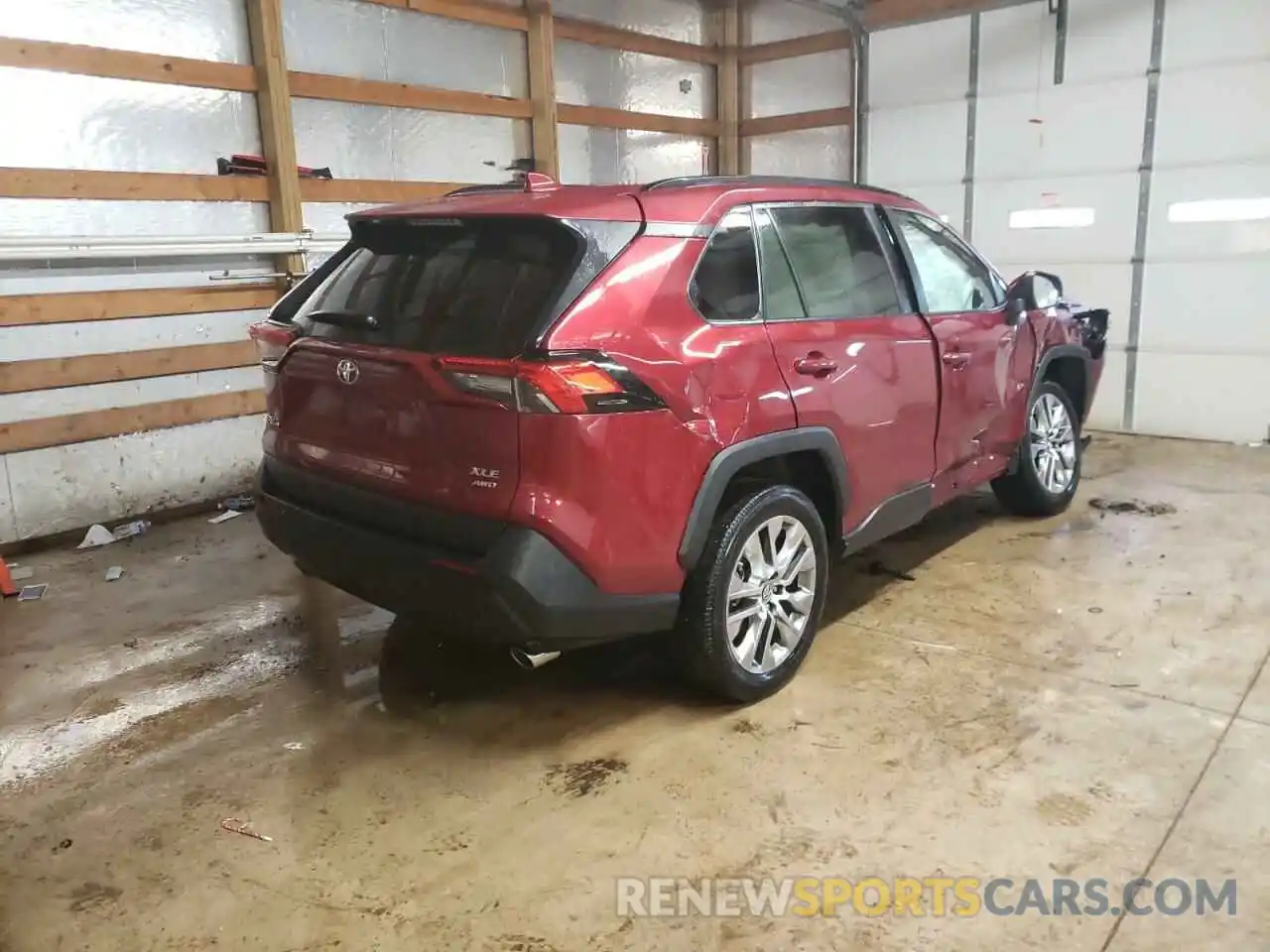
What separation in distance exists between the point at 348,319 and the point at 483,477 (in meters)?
0.76

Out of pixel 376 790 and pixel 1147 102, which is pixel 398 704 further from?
pixel 1147 102

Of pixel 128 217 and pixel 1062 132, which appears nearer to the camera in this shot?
pixel 128 217

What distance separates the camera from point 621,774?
283cm

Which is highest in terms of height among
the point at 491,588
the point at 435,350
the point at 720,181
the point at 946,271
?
the point at 720,181

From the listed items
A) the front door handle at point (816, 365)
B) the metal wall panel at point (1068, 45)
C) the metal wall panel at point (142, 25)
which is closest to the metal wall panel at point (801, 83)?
the metal wall panel at point (1068, 45)

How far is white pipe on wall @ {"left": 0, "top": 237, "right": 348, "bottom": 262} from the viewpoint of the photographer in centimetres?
507

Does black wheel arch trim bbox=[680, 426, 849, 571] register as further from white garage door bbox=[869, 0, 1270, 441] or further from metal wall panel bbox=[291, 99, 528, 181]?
white garage door bbox=[869, 0, 1270, 441]

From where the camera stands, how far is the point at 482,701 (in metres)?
3.28

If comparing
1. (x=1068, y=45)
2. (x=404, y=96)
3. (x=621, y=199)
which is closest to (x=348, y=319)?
(x=621, y=199)

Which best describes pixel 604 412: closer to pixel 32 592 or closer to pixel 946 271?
pixel 946 271

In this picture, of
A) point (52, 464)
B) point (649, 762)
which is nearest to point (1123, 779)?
point (649, 762)

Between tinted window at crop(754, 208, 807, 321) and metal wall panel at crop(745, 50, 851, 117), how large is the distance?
21.3ft

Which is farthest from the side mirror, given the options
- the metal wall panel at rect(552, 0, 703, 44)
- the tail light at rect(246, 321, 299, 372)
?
the metal wall panel at rect(552, 0, 703, 44)

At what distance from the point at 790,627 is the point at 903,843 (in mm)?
948
